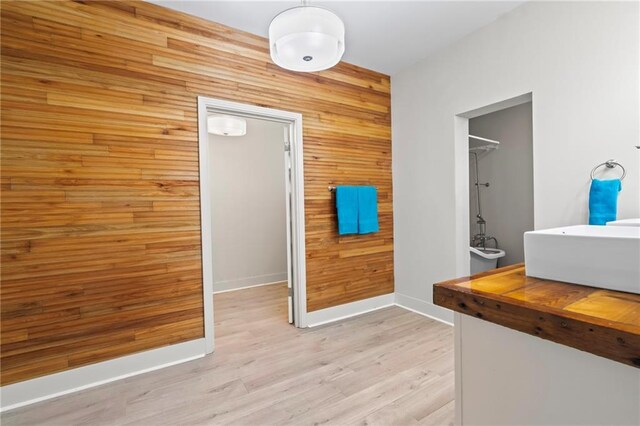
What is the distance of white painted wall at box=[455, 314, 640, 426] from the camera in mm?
752

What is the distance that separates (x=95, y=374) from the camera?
2.05m

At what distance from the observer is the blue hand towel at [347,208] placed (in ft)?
10.1

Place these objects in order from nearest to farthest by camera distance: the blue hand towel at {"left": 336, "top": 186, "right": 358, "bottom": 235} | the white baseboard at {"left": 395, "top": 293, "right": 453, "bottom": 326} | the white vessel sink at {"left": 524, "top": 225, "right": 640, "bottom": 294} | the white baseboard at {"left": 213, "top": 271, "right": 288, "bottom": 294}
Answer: the white vessel sink at {"left": 524, "top": 225, "right": 640, "bottom": 294} < the white baseboard at {"left": 395, "top": 293, "right": 453, "bottom": 326} < the blue hand towel at {"left": 336, "top": 186, "right": 358, "bottom": 235} < the white baseboard at {"left": 213, "top": 271, "right": 288, "bottom": 294}

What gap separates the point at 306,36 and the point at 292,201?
1.57 m

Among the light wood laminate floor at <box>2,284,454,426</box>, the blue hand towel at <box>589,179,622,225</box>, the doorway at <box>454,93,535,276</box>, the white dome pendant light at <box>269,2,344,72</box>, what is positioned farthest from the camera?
the doorway at <box>454,93,535,276</box>

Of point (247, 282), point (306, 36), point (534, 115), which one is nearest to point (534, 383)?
point (306, 36)

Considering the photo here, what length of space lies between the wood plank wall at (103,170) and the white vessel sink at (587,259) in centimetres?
217

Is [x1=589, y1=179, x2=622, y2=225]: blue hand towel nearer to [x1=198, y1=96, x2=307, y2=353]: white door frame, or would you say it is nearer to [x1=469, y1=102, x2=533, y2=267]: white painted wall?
[x1=469, y1=102, x2=533, y2=267]: white painted wall

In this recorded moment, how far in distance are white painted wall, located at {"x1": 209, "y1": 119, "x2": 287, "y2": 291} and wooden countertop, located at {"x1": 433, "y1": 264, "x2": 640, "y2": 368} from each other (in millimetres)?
3562

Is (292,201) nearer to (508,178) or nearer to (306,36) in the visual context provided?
(306,36)

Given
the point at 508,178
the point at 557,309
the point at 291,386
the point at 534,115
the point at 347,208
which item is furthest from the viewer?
the point at 508,178

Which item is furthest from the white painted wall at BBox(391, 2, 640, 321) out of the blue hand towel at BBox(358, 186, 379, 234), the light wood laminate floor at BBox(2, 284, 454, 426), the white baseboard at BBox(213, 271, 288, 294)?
the white baseboard at BBox(213, 271, 288, 294)

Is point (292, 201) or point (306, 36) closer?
point (306, 36)

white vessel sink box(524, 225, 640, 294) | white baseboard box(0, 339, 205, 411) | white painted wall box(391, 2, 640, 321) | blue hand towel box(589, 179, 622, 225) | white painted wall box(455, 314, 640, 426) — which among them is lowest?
white baseboard box(0, 339, 205, 411)
